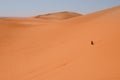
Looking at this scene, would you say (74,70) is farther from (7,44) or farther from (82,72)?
(7,44)

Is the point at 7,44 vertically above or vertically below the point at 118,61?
below

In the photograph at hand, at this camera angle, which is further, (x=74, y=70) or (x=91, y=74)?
(x=74, y=70)

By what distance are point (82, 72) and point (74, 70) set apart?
0.23m

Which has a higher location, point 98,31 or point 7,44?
point 98,31

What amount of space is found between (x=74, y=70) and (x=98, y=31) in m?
2.72

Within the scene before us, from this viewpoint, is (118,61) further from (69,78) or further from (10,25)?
(10,25)

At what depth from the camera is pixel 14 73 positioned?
16.0 ft

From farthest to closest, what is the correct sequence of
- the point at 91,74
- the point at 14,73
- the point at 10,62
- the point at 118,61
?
the point at 10,62
the point at 14,73
the point at 118,61
the point at 91,74

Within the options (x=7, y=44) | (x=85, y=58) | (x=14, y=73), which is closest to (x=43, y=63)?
(x=14, y=73)

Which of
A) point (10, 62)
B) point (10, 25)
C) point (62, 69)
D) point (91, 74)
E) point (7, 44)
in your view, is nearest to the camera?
point (91, 74)

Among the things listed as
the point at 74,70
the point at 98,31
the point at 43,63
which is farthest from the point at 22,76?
the point at 98,31

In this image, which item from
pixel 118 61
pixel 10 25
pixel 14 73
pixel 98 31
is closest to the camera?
pixel 118 61

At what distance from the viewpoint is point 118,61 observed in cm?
417

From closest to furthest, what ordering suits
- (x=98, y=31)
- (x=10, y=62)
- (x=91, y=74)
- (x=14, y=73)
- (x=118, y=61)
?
1. (x=91, y=74)
2. (x=118, y=61)
3. (x=14, y=73)
4. (x=10, y=62)
5. (x=98, y=31)
